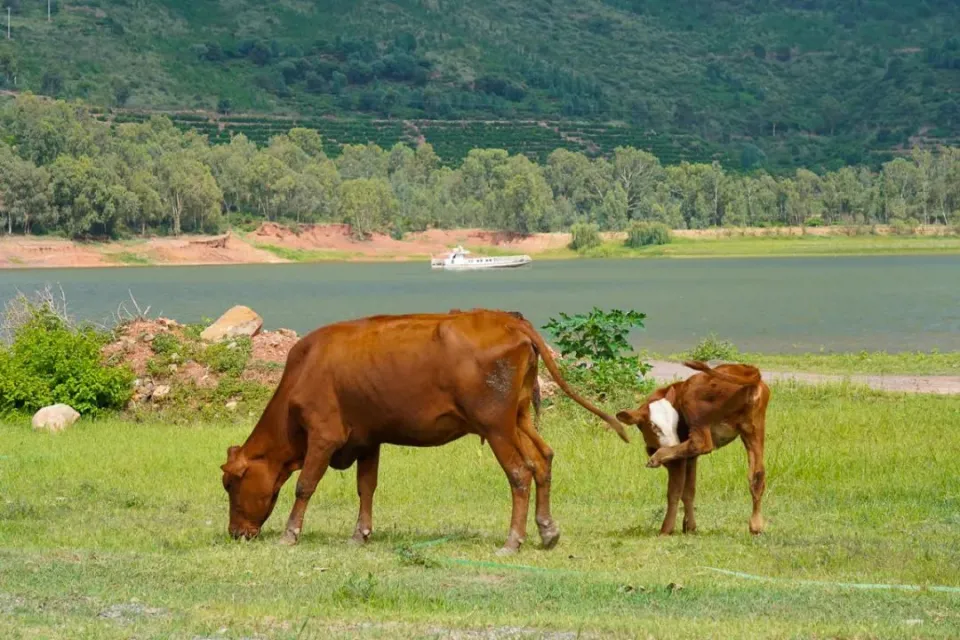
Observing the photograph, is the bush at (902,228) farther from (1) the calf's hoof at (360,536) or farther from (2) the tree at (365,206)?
(1) the calf's hoof at (360,536)

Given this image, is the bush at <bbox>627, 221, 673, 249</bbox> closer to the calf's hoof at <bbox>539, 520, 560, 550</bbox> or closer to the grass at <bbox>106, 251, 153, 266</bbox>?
the grass at <bbox>106, 251, 153, 266</bbox>

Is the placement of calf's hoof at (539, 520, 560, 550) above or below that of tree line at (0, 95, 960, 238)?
above

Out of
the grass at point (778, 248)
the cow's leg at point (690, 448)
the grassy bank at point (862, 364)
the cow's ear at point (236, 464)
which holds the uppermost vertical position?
the cow's leg at point (690, 448)

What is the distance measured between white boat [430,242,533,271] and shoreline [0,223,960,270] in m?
13.2

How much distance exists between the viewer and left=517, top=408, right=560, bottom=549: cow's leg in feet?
33.1

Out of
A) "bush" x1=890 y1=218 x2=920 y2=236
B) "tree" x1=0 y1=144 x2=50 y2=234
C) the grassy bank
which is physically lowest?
"bush" x1=890 y1=218 x2=920 y2=236

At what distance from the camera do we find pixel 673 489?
10586 millimetres

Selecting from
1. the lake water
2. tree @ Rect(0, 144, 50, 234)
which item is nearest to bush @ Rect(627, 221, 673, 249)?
the lake water

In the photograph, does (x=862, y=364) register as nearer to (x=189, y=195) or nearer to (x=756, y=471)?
(x=756, y=471)

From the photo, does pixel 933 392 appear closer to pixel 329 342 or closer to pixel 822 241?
pixel 329 342

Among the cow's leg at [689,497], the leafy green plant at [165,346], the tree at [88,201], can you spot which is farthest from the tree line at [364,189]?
the cow's leg at [689,497]

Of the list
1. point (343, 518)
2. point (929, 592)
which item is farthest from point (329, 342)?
point (929, 592)

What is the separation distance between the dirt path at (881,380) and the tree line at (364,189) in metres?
96.2

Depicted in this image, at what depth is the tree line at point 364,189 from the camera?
120 m
